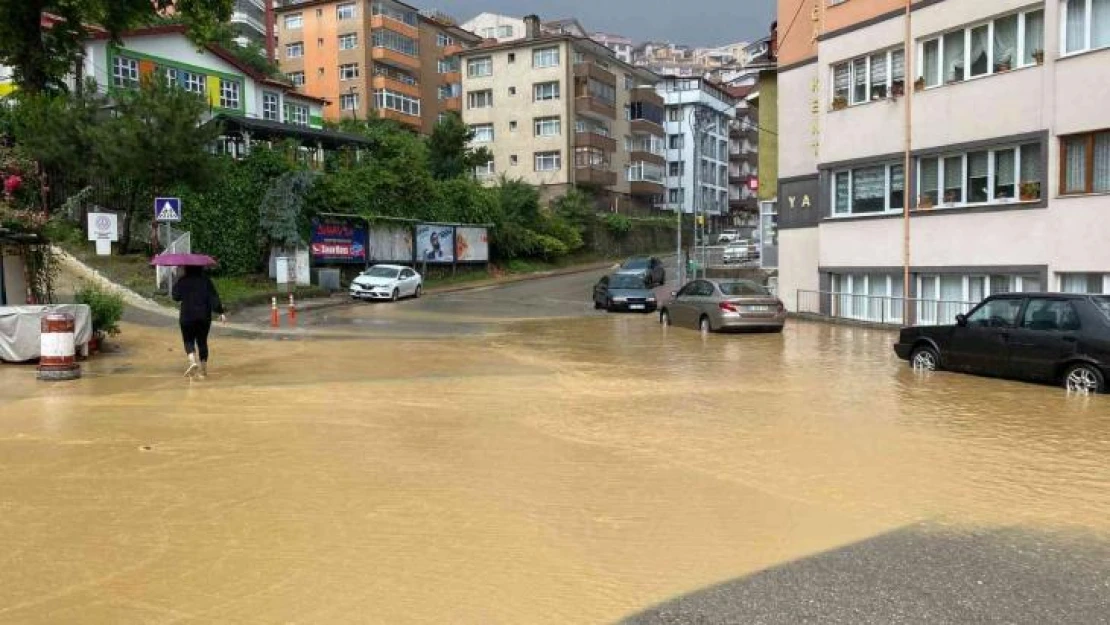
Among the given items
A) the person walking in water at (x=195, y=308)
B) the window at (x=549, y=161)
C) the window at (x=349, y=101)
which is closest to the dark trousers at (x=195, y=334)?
the person walking in water at (x=195, y=308)

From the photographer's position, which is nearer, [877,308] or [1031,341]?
[1031,341]

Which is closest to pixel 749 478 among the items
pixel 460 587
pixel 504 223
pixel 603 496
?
pixel 603 496

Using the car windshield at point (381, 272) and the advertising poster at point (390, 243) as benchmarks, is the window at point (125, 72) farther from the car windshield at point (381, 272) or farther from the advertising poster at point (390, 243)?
the car windshield at point (381, 272)

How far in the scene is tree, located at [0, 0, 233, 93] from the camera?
25094 mm

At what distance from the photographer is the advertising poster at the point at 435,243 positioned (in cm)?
4428

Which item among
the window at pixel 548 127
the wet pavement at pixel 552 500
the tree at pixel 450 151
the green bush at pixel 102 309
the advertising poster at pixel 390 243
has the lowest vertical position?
the wet pavement at pixel 552 500

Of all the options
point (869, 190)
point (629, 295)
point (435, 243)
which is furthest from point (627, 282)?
point (435, 243)

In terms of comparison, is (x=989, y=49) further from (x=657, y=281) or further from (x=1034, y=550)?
(x=657, y=281)

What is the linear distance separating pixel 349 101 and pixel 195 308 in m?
64.7

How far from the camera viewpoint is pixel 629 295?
103ft

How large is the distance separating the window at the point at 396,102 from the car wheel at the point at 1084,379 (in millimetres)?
67599

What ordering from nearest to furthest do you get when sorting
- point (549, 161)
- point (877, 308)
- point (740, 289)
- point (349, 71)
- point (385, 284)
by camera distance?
point (740, 289)
point (877, 308)
point (385, 284)
point (549, 161)
point (349, 71)

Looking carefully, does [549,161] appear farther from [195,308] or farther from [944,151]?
[195,308]

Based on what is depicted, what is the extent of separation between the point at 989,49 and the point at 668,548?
64.4ft
